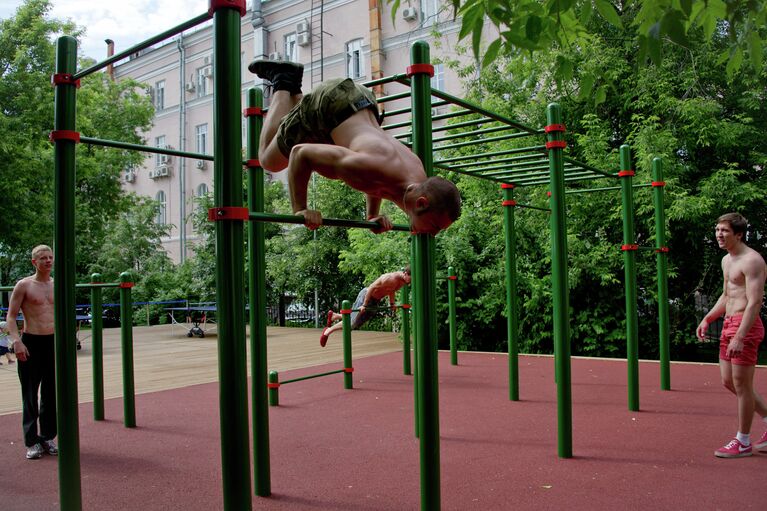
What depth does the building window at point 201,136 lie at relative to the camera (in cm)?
2282

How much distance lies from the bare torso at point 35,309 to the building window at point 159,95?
21346 millimetres

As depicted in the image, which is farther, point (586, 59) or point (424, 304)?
point (586, 59)

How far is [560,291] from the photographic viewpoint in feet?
14.0

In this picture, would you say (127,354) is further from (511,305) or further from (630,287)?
(630,287)

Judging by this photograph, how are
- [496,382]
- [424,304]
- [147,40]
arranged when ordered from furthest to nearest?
1. [496,382]
2. [424,304]
3. [147,40]

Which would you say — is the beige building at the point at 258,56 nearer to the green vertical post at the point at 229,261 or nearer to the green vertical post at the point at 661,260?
the green vertical post at the point at 661,260

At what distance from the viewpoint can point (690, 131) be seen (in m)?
10.3

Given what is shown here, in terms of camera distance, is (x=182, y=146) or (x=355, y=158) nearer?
(x=355, y=158)

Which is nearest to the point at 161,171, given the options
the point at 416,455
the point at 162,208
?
the point at 162,208

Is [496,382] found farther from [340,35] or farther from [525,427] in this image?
[340,35]

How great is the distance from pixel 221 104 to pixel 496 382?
19.9 ft

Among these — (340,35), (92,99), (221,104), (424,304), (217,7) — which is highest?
(340,35)

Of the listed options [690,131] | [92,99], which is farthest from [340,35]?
[690,131]

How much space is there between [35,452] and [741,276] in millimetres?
4980
